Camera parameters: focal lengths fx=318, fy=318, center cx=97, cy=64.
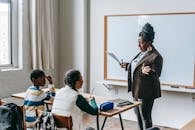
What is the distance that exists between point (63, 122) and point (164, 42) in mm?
2468

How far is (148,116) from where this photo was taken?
176 inches

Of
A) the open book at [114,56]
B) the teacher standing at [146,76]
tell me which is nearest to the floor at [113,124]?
the teacher standing at [146,76]

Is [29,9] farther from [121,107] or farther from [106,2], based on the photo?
[121,107]

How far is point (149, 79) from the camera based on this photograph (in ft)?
15.4

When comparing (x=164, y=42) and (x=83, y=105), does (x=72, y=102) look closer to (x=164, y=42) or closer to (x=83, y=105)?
(x=83, y=105)

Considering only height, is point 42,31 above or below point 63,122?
above

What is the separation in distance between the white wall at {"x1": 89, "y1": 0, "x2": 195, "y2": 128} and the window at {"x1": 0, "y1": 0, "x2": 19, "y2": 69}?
1.33 metres

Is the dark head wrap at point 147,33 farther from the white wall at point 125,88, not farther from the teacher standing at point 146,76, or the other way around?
the white wall at point 125,88

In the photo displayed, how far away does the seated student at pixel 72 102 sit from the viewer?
3111mm

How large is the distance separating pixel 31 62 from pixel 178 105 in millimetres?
2548

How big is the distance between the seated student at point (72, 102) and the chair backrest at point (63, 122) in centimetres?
9

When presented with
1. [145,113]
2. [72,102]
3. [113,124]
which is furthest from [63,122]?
[113,124]

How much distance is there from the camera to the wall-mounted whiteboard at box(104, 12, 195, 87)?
15.3 feet

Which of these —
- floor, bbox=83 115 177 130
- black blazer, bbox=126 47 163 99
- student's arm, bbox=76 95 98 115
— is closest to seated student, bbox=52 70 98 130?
student's arm, bbox=76 95 98 115
